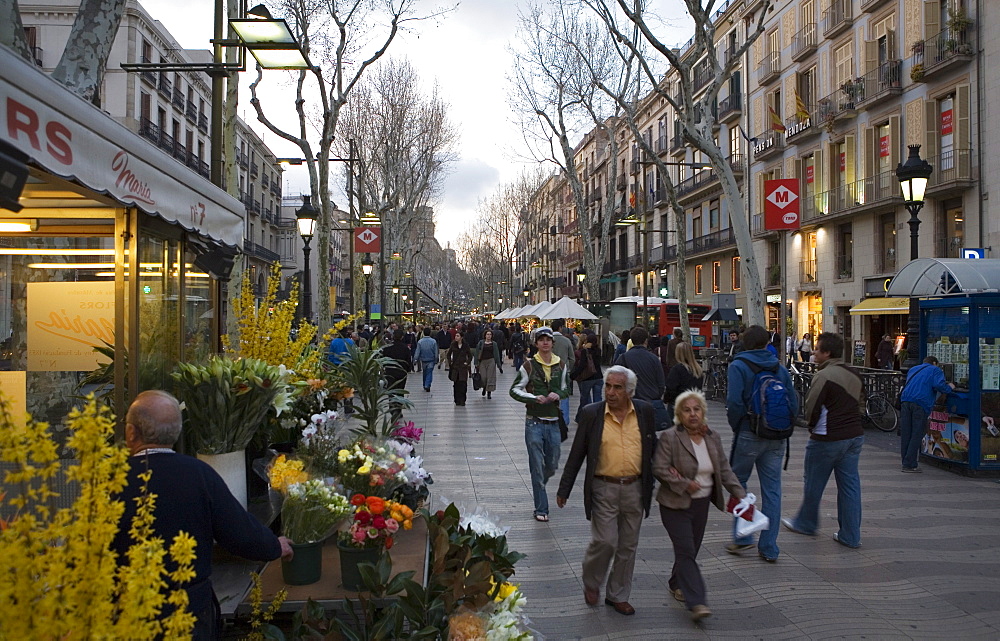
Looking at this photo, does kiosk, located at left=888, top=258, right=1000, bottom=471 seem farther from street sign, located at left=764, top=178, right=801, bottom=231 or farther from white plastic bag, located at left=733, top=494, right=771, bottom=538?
white plastic bag, located at left=733, top=494, right=771, bottom=538

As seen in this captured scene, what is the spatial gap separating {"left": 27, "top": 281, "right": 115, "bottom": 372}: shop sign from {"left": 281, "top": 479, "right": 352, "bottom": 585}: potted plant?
6.46ft

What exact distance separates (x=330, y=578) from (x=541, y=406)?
12.2ft

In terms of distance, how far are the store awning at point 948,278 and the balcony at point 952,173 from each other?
1393cm

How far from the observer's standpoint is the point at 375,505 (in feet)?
12.9

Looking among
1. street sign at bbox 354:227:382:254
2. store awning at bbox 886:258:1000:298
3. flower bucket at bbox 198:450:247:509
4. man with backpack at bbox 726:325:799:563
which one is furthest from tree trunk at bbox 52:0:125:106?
street sign at bbox 354:227:382:254

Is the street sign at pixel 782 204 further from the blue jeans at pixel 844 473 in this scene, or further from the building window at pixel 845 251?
the building window at pixel 845 251

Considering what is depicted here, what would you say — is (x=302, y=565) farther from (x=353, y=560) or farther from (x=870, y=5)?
(x=870, y=5)

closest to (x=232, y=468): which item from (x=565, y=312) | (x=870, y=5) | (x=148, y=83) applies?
(x=565, y=312)

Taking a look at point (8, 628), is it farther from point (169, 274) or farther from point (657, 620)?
point (657, 620)

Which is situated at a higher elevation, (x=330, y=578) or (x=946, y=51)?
(x=946, y=51)

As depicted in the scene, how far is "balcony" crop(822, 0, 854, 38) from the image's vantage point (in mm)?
28797

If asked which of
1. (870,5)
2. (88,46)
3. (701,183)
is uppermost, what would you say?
(870,5)

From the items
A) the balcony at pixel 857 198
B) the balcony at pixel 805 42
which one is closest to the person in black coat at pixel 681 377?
the balcony at pixel 857 198

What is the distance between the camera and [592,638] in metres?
4.68
